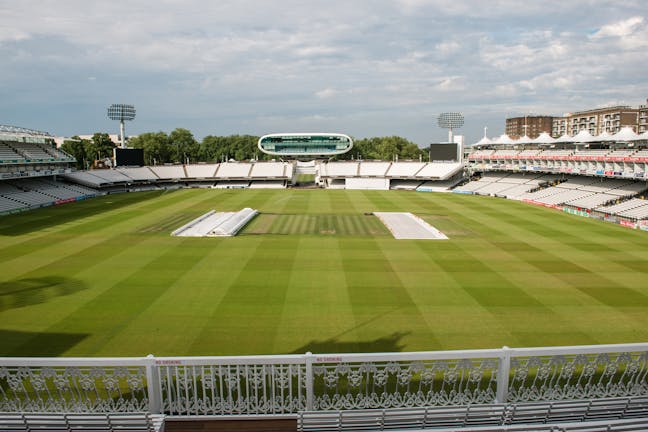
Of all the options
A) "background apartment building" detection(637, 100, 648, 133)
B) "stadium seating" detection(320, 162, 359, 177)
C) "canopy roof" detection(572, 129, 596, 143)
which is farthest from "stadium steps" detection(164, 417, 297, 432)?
"background apartment building" detection(637, 100, 648, 133)

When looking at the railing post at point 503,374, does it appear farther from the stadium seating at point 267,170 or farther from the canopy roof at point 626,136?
the stadium seating at point 267,170

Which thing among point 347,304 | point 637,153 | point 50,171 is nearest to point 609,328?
point 347,304

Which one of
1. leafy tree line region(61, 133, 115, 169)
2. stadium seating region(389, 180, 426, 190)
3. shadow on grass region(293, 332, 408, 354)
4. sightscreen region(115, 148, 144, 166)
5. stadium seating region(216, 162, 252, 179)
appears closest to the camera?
shadow on grass region(293, 332, 408, 354)

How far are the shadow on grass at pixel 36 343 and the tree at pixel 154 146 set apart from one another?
9247cm

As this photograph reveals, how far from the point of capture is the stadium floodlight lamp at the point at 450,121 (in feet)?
284

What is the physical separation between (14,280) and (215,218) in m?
17.1

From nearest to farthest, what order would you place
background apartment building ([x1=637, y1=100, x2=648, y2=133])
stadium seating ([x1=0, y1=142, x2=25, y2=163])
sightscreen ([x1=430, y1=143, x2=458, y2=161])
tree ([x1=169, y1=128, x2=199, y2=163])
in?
1. stadium seating ([x1=0, y1=142, x2=25, y2=163])
2. sightscreen ([x1=430, y1=143, x2=458, y2=161])
3. tree ([x1=169, y1=128, x2=199, y2=163])
4. background apartment building ([x1=637, y1=100, x2=648, y2=133])

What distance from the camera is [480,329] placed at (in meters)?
13.8

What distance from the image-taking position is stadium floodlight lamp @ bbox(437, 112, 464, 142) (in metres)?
86.7

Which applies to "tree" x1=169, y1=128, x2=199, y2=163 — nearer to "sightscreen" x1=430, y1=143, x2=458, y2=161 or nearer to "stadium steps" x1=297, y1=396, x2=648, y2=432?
"sightscreen" x1=430, y1=143, x2=458, y2=161

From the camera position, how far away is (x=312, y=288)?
1781 centimetres

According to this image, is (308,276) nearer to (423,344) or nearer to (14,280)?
(423,344)

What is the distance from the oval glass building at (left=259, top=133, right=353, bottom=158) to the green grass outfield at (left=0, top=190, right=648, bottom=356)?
60.2 metres

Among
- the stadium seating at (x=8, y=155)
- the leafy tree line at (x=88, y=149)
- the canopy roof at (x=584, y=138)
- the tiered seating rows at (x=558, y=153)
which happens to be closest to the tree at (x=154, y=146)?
the leafy tree line at (x=88, y=149)
